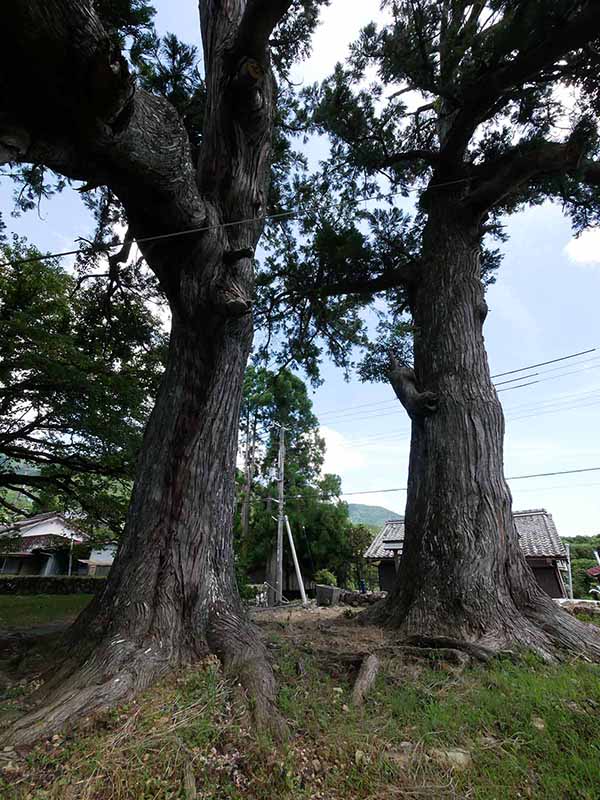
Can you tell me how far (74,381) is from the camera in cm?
622

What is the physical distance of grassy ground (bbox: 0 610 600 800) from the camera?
4.65 feet

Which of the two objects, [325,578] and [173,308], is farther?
[325,578]

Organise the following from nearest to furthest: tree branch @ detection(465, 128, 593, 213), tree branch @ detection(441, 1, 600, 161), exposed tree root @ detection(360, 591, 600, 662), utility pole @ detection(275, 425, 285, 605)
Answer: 1. exposed tree root @ detection(360, 591, 600, 662)
2. tree branch @ detection(441, 1, 600, 161)
3. tree branch @ detection(465, 128, 593, 213)
4. utility pole @ detection(275, 425, 285, 605)

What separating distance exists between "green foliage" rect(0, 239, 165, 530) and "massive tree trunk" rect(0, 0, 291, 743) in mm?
3104

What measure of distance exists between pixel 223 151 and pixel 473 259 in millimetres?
3437

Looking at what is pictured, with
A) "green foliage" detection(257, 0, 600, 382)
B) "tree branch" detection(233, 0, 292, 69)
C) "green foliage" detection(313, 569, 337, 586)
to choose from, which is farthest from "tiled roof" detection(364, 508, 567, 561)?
"tree branch" detection(233, 0, 292, 69)

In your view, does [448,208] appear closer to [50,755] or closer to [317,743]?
[317,743]

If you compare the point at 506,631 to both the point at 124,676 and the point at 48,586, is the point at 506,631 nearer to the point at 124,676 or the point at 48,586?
the point at 124,676

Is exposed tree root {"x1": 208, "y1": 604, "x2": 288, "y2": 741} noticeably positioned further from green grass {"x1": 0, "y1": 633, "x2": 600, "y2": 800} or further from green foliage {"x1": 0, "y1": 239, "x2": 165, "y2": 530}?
green foliage {"x1": 0, "y1": 239, "x2": 165, "y2": 530}

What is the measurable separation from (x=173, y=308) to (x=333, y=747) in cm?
300

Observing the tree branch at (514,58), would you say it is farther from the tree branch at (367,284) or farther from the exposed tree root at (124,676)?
the exposed tree root at (124,676)

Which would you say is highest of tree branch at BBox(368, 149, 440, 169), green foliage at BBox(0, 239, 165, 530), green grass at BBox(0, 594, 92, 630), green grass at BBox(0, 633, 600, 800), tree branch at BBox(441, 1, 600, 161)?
tree branch at BBox(368, 149, 440, 169)

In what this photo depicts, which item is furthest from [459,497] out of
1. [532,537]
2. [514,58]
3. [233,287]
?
[532,537]

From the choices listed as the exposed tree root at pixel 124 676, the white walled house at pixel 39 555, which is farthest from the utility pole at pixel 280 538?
the white walled house at pixel 39 555
